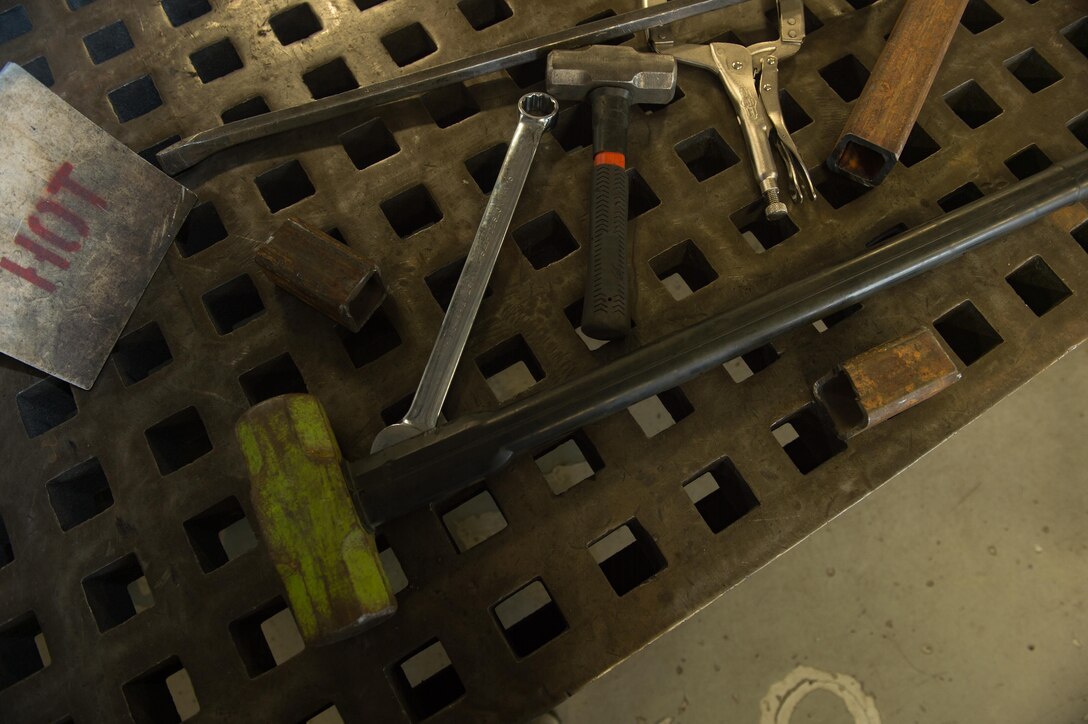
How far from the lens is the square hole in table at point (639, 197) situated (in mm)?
1250

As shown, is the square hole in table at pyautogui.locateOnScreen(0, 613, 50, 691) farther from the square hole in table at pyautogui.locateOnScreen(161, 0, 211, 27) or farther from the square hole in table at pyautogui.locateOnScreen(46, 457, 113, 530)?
the square hole in table at pyautogui.locateOnScreen(161, 0, 211, 27)

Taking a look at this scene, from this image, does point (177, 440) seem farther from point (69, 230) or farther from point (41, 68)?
point (41, 68)

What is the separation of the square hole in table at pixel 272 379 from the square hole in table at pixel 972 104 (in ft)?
4.29

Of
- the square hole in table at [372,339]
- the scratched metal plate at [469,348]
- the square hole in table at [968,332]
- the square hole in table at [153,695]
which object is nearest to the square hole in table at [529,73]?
the scratched metal plate at [469,348]

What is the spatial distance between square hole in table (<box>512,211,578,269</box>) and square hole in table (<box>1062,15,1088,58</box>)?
3.54 ft

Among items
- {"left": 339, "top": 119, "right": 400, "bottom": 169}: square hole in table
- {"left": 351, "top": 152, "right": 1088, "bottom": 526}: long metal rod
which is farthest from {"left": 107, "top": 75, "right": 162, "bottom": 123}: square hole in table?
{"left": 351, "top": 152, "right": 1088, "bottom": 526}: long metal rod

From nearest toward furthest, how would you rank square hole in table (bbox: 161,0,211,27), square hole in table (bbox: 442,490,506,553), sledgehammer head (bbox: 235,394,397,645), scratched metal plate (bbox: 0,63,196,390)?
1. sledgehammer head (bbox: 235,394,397,645)
2. scratched metal plate (bbox: 0,63,196,390)
3. square hole in table (bbox: 161,0,211,27)
4. square hole in table (bbox: 442,490,506,553)

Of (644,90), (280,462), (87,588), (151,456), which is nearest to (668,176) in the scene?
(644,90)

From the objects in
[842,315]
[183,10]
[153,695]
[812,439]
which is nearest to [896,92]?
[842,315]

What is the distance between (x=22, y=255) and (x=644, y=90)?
40.9 inches

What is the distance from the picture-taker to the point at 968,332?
4.10ft

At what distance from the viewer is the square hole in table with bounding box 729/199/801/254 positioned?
125cm

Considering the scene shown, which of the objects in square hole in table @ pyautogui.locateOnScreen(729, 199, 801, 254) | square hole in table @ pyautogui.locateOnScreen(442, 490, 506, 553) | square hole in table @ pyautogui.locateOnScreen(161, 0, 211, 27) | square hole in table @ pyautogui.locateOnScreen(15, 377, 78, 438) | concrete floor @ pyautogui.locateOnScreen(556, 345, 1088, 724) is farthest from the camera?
square hole in table @ pyautogui.locateOnScreen(442, 490, 506, 553)

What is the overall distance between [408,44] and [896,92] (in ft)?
3.05
